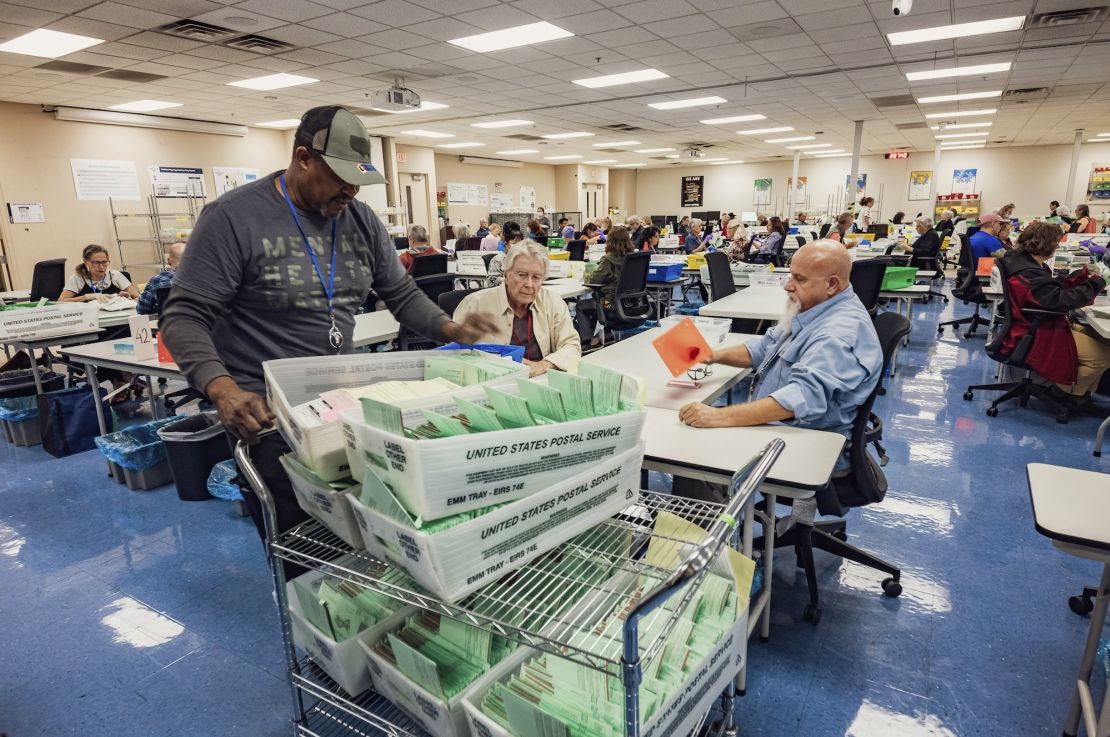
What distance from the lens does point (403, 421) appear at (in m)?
0.86

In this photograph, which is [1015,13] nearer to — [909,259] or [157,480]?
[909,259]

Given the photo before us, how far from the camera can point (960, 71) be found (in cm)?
752

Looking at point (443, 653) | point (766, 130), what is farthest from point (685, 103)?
point (443, 653)

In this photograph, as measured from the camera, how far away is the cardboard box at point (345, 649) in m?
1.17

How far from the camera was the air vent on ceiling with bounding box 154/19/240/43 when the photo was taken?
16.8 ft

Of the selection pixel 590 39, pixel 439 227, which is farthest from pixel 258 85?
pixel 439 227

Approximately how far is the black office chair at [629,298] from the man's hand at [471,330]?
3970 mm

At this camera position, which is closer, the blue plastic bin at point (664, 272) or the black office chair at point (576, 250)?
the blue plastic bin at point (664, 272)

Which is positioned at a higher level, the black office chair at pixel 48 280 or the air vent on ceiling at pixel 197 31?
the air vent on ceiling at pixel 197 31

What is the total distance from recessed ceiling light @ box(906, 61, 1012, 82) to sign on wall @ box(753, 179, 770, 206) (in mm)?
12812

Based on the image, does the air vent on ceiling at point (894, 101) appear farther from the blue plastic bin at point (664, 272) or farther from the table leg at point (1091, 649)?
the table leg at point (1091, 649)

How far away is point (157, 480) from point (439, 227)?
40.3 feet

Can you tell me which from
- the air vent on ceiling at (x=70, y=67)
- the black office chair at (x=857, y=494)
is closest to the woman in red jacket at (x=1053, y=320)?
the black office chair at (x=857, y=494)

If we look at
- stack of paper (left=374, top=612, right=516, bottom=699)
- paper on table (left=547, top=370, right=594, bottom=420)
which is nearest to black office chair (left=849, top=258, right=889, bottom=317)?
paper on table (left=547, top=370, right=594, bottom=420)
